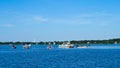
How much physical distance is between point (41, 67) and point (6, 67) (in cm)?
790

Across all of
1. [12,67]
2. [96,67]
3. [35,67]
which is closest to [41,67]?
[35,67]

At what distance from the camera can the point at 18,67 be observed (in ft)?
231

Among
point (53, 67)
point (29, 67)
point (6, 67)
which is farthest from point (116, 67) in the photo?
point (6, 67)

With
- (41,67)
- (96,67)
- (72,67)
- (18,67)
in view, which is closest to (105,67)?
(96,67)

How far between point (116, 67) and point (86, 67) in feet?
19.7

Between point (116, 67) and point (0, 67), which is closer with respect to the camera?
point (116, 67)

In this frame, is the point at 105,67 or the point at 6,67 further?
the point at 6,67

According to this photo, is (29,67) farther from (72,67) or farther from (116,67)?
(116,67)

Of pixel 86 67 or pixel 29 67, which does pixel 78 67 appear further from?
pixel 29 67

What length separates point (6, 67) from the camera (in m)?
71.2

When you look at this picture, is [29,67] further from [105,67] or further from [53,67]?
[105,67]

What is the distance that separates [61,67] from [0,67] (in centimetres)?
1316

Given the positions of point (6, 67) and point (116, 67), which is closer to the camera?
point (116, 67)

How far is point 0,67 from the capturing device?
70.5 metres
